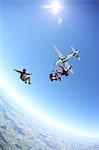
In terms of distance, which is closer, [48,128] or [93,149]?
[93,149]

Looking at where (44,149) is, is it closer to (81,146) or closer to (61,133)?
(81,146)

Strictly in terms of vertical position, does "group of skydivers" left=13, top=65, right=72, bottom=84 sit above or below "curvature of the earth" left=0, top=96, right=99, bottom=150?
below

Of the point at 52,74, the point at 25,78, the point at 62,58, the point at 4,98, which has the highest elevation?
the point at 4,98

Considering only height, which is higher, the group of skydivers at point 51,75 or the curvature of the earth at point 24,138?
the curvature of the earth at point 24,138

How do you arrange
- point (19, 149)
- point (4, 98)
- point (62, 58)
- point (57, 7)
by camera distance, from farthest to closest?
1. point (4, 98)
2. point (19, 149)
3. point (57, 7)
4. point (62, 58)

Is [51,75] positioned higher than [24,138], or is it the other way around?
[24,138]

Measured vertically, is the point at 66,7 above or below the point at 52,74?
above

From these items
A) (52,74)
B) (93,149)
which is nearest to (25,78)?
(52,74)

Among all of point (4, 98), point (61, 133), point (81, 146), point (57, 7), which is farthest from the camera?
point (61, 133)

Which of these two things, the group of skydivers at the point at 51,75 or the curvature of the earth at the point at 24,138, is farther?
the curvature of the earth at the point at 24,138

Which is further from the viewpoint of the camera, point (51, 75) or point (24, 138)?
point (24, 138)

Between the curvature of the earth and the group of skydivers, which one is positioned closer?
the group of skydivers
